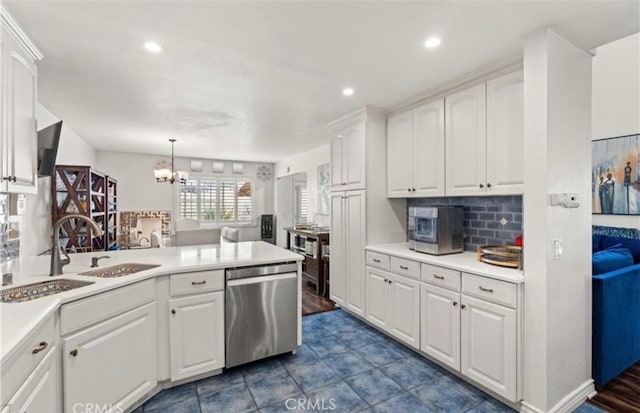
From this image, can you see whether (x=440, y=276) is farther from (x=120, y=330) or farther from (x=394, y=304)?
(x=120, y=330)

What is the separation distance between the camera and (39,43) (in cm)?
197

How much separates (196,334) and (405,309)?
1796 millimetres

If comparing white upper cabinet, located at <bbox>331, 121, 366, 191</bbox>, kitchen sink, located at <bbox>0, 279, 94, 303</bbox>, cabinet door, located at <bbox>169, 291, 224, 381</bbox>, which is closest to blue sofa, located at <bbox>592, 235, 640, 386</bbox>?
white upper cabinet, located at <bbox>331, 121, 366, 191</bbox>

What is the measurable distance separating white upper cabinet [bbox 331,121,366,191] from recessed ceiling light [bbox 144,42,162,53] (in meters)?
2.08

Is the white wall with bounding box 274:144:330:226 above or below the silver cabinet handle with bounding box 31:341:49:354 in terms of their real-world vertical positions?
above

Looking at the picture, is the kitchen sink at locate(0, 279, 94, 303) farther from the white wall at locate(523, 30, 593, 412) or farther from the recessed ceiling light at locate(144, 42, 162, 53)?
the white wall at locate(523, 30, 593, 412)

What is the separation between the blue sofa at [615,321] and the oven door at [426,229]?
114 centimetres

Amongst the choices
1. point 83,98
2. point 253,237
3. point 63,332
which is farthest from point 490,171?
point 253,237

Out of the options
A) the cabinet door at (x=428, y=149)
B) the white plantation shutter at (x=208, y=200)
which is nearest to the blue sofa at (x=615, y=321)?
the cabinet door at (x=428, y=149)

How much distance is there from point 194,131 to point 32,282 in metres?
3.22

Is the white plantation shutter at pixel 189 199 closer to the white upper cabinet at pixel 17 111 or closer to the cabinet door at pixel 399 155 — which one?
the white upper cabinet at pixel 17 111

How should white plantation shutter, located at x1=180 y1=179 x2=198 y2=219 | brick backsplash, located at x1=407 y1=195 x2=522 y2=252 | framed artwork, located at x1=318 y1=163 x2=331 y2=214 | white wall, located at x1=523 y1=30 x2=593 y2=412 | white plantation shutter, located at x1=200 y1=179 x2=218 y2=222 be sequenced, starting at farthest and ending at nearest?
1. white plantation shutter, located at x1=200 y1=179 x2=218 y2=222
2. white plantation shutter, located at x1=180 y1=179 x2=198 y2=219
3. framed artwork, located at x1=318 y1=163 x2=331 y2=214
4. brick backsplash, located at x1=407 y1=195 x2=522 y2=252
5. white wall, located at x1=523 y1=30 x2=593 y2=412

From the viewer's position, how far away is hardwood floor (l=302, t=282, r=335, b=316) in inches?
147

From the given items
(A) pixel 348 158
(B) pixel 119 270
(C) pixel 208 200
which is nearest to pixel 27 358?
(B) pixel 119 270
